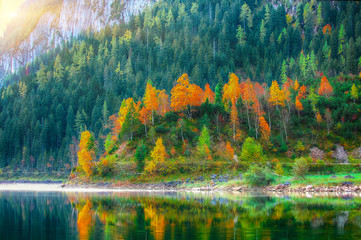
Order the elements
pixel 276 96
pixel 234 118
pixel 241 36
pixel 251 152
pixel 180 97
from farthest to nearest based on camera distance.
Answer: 1. pixel 241 36
2. pixel 276 96
3. pixel 180 97
4. pixel 234 118
5. pixel 251 152

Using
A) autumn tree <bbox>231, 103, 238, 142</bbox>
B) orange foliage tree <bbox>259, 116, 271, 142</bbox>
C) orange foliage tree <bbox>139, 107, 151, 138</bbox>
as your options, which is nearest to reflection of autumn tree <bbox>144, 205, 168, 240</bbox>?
orange foliage tree <bbox>139, 107, 151, 138</bbox>

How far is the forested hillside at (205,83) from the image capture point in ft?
297

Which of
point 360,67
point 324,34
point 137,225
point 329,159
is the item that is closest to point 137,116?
point 329,159

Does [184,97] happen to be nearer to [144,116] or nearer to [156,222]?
[144,116]

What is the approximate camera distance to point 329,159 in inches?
3211

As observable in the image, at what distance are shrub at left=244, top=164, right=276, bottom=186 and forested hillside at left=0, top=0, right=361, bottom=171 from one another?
1863 cm

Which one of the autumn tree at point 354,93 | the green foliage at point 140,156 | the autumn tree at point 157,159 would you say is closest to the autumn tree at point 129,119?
the green foliage at point 140,156

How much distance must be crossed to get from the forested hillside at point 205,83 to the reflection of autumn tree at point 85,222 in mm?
47295

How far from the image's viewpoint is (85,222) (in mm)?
28641

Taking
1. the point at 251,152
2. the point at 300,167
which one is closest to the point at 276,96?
the point at 251,152

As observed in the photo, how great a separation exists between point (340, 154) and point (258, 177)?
31002 mm

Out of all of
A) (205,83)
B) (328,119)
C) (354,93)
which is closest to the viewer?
(328,119)

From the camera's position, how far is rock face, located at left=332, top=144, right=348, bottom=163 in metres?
81.4

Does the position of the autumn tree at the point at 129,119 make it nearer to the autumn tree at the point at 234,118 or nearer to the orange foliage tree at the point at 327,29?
the autumn tree at the point at 234,118
